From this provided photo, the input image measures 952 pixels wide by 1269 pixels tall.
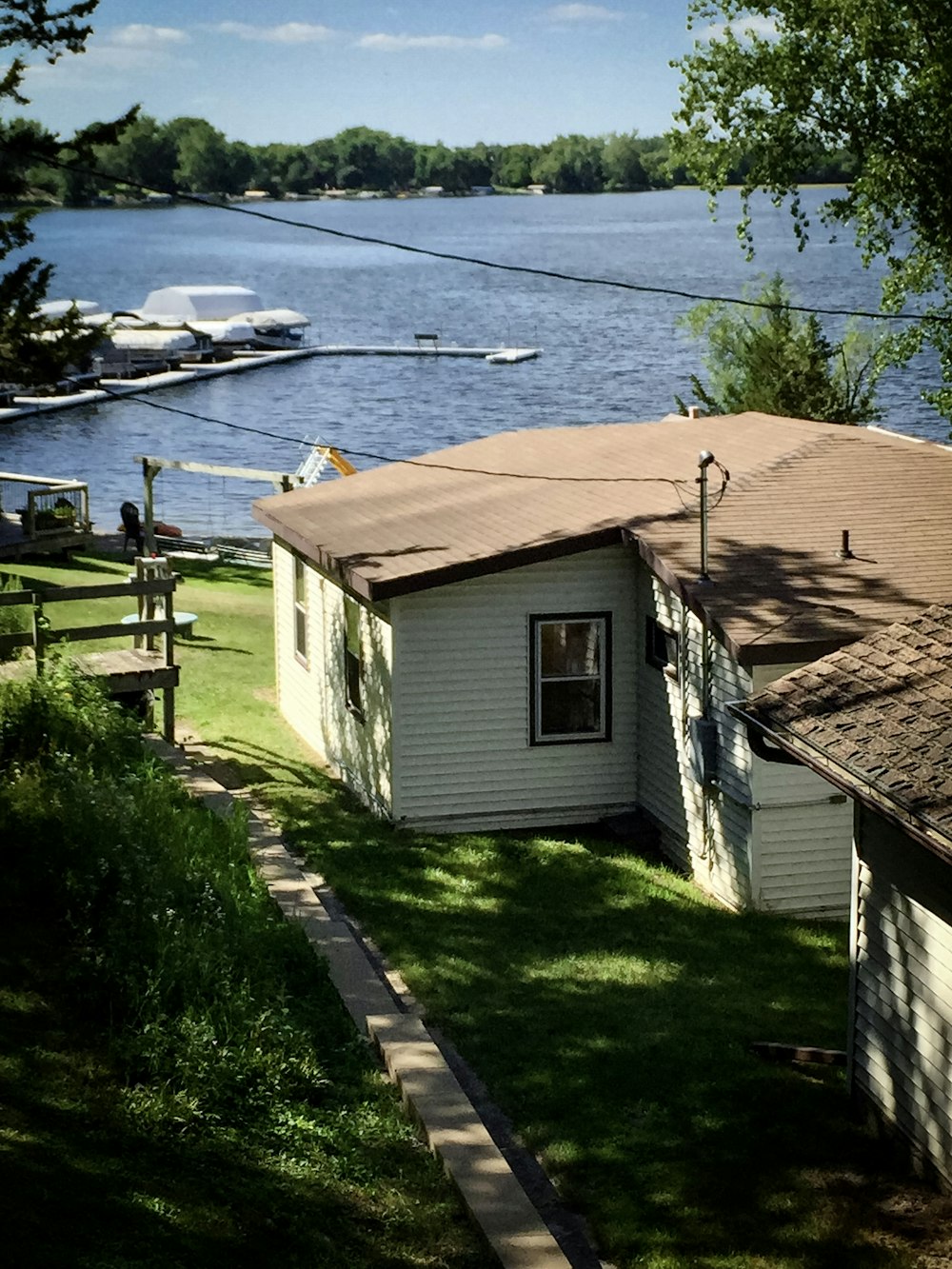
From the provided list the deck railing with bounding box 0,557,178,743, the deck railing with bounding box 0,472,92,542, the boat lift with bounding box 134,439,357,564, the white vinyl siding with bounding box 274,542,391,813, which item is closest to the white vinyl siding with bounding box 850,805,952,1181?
the white vinyl siding with bounding box 274,542,391,813

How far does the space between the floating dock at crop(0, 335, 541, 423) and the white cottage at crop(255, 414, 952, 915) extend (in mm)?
80031

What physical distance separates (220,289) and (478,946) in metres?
130

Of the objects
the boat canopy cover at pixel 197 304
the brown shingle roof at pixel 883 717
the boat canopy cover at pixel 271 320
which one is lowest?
the brown shingle roof at pixel 883 717

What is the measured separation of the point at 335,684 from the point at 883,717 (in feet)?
36.5

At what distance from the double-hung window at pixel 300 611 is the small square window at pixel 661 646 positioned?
19.7ft

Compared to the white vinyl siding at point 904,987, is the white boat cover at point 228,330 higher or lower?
higher

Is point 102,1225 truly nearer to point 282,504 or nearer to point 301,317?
point 282,504

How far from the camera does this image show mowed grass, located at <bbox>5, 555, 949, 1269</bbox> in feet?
31.9

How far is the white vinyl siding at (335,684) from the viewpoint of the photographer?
60.8 feet

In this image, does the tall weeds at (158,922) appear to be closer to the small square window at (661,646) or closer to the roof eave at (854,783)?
the roof eave at (854,783)

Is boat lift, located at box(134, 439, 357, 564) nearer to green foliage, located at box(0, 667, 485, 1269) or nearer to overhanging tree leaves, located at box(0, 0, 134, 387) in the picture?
overhanging tree leaves, located at box(0, 0, 134, 387)

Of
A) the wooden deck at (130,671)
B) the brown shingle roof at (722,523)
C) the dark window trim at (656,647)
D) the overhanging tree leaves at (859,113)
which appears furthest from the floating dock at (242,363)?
the dark window trim at (656,647)

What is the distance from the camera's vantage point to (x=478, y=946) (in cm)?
1440

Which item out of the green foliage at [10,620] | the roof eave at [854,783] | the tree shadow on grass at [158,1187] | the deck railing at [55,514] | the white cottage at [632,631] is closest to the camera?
the tree shadow on grass at [158,1187]
